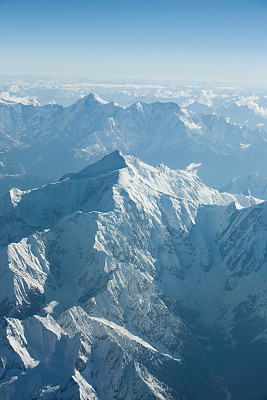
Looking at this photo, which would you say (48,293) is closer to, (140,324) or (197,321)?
(140,324)

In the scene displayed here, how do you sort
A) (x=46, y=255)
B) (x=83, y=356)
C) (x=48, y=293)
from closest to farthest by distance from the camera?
(x=83, y=356), (x=48, y=293), (x=46, y=255)

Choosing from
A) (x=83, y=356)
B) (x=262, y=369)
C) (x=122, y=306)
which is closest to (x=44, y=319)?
(x=83, y=356)

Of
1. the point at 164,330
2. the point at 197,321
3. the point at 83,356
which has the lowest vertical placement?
the point at 197,321

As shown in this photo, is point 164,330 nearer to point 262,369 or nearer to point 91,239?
point 262,369

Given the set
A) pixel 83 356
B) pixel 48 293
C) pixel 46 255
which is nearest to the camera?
pixel 83 356

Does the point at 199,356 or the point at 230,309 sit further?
the point at 230,309

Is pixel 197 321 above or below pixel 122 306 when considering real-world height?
below

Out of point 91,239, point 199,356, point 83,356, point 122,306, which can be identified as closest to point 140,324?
point 122,306

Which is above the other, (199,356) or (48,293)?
(48,293)

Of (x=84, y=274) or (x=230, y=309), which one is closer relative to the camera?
(x=84, y=274)

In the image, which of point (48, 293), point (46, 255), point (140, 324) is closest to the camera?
point (140, 324)
